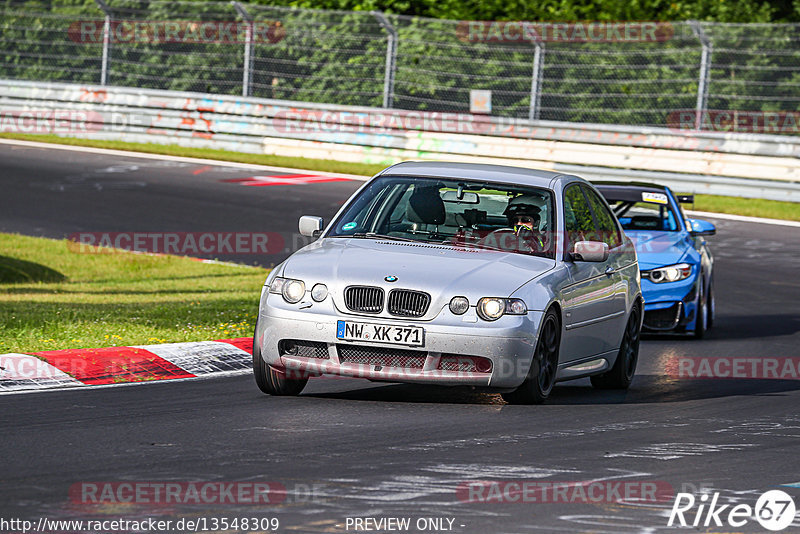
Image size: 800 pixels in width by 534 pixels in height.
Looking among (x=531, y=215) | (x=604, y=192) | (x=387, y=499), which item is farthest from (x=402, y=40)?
(x=387, y=499)

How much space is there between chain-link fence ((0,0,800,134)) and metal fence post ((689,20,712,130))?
2 centimetres

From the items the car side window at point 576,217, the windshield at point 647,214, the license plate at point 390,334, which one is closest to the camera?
the license plate at point 390,334

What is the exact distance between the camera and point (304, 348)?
891 cm

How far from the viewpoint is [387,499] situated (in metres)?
6.34

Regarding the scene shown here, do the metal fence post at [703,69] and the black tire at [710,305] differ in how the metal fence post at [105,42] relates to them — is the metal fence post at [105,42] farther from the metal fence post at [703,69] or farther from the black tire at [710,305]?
the black tire at [710,305]

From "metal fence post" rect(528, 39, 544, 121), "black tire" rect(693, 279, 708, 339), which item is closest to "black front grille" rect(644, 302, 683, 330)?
"black tire" rect(693, 279, 708, 339)

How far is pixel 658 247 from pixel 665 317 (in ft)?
2.41

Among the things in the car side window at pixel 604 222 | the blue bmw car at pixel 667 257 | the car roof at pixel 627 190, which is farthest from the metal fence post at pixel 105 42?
the car side window at pixel 604 222

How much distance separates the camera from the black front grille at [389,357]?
876cm

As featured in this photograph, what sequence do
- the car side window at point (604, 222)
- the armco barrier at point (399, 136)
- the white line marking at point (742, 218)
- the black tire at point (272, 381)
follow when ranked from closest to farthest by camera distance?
the black tire at point (272, 381)
the car side window at point (604, 222)
the white line marking at point (742, 218)
the armco barrier at point (399, 136)

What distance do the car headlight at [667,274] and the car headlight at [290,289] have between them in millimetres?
5682

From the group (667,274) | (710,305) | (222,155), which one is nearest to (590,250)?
(667,274)

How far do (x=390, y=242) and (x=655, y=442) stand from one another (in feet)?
7.47

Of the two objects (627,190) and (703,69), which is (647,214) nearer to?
(627,190)
